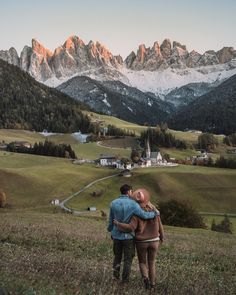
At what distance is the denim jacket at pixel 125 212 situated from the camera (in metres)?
13.1

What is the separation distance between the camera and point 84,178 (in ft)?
435

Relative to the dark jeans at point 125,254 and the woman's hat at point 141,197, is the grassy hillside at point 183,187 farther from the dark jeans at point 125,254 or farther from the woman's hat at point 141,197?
the woman's hat at point 141,197

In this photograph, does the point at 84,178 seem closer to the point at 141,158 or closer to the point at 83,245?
the point at 141,158

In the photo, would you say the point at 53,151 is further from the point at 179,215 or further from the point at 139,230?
the point at 139,230

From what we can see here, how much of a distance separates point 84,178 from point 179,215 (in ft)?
231

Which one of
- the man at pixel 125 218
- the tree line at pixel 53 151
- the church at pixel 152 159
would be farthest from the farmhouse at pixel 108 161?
the man at pixel 125 218

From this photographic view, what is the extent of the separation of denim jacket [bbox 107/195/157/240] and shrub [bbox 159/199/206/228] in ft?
168

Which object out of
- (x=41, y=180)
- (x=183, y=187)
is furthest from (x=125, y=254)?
(x=183, y=187)

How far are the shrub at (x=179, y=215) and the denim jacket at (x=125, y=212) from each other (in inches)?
2011

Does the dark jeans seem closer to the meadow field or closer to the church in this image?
the meadow field

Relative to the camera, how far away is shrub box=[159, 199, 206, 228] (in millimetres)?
63859

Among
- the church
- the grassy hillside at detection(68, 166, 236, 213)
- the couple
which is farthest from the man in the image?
the church

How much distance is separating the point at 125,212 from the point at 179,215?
5220 centimetres

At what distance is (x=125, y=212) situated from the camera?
1325 cm
